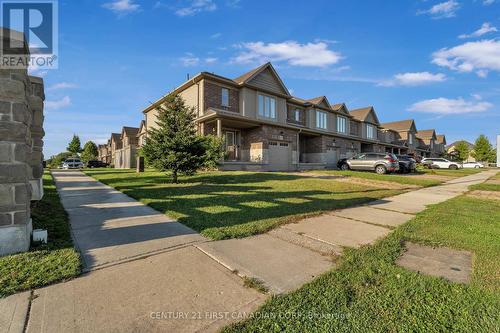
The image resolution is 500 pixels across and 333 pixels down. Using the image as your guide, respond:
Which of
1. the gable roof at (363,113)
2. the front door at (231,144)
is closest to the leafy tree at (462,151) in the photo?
the gable roof at (363,113)

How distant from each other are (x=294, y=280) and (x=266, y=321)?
0.84 metres

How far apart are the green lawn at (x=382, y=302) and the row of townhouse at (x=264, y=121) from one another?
14.5 metres

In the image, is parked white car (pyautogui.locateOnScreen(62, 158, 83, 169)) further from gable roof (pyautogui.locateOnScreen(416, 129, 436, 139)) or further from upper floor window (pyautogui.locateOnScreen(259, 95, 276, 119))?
gable roof (pyautogui.locateOnScreen(416, 129, 436, 139))

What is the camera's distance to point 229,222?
5.17 meters

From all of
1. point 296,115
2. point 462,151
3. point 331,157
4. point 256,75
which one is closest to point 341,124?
point 331,157

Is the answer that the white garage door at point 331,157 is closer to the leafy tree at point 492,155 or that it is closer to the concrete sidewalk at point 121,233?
the concrete sidewalk at point 121,233

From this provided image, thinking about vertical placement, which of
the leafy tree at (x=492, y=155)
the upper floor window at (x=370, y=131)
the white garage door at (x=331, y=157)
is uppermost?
the upper floor window at (x=370, y=131)

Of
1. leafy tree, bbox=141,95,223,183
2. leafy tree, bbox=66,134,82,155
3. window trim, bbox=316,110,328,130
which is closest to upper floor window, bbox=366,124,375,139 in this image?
window trim, bbox=316,110,328,130

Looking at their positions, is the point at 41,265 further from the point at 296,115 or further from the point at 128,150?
the point at 128,150

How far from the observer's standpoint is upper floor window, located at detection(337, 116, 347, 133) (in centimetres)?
3279

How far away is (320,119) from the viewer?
2988cm

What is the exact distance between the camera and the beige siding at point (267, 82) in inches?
892

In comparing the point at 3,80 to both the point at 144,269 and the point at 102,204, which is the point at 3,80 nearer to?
the point at 144,269

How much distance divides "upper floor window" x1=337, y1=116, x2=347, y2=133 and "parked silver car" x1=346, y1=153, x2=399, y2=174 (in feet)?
35.5
